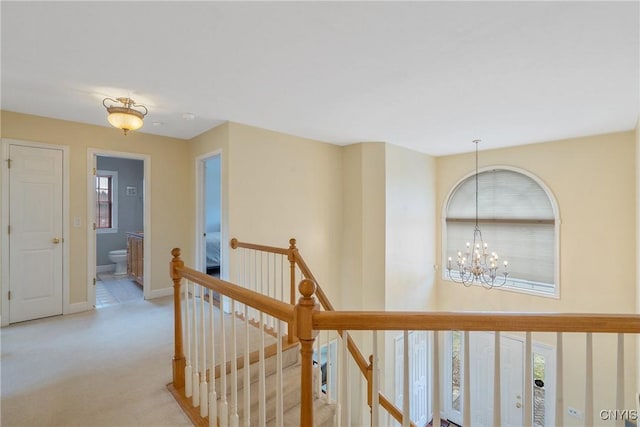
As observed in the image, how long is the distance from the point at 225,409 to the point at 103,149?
3667 mm

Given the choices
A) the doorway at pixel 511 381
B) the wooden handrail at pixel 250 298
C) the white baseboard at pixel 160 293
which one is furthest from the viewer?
the doorway at pixel 511 381

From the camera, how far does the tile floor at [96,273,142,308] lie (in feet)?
13.7

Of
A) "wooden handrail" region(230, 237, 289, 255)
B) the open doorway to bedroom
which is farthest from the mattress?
"wooden handrail" region(230, 237, 289, 255)

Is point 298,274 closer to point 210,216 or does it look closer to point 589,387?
point 210,216

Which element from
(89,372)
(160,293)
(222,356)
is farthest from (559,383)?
(160,293)

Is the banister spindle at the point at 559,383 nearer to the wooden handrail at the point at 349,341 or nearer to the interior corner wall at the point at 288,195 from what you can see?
the wooden handrail at the point at 349,341

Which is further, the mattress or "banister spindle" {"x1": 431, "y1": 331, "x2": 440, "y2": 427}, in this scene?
the mattress

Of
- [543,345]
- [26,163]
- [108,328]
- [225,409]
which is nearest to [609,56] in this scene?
[225,409]

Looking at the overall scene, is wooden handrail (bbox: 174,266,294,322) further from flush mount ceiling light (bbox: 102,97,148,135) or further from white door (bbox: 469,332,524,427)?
white door (bbox: 469,332,524,427)

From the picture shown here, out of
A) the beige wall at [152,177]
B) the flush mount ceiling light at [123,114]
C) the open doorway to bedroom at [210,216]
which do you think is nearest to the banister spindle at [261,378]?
the flush mount ceiling light at [123,114]

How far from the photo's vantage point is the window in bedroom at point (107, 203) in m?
6.21

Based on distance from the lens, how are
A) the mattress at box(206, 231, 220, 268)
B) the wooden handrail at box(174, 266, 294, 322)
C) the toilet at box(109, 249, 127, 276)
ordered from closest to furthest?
1. the wooden handrail at box(174, 266, 294, 322)
2. the mattress at box(206, 231, 220, 268)
3. the toilet at box(109, 249, 127, 276)

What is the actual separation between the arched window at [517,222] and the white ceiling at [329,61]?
145 cm

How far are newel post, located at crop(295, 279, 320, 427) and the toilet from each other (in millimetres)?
→ 6026
